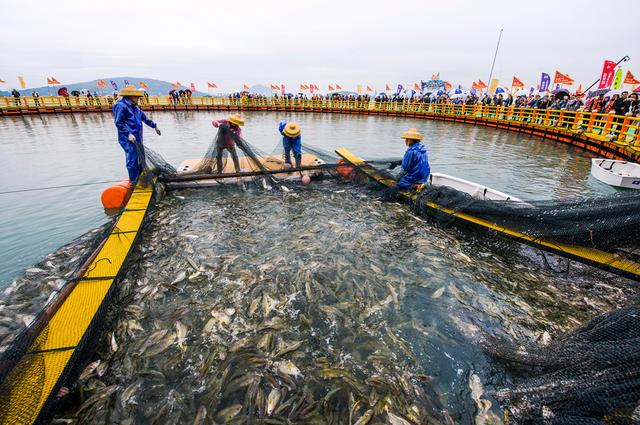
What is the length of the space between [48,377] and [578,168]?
1741 cm

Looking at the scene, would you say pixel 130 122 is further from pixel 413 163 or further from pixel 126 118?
pixel 413 163

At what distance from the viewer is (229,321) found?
374cm

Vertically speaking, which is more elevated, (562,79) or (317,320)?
(562,79)

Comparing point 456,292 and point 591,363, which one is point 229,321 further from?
point 591,363

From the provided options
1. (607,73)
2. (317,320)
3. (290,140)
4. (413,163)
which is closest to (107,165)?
(290,140)

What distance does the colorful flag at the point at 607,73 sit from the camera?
18734 mm

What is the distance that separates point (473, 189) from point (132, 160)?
877 centimetres

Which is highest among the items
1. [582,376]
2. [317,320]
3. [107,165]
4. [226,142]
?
[226,142]

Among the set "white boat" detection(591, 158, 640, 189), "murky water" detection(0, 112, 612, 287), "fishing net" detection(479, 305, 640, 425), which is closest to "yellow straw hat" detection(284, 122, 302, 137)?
"murky water" detection(0, 112, 612, 287)

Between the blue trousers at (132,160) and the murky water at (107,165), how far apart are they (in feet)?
4.22

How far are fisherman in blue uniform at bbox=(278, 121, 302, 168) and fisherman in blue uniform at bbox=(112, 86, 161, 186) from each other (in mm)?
3648

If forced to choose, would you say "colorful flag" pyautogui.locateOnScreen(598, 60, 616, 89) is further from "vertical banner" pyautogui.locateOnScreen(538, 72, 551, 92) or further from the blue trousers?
the blue trousers

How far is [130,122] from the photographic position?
22.4ft

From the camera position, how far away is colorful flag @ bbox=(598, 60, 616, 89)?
1873 centimetres
